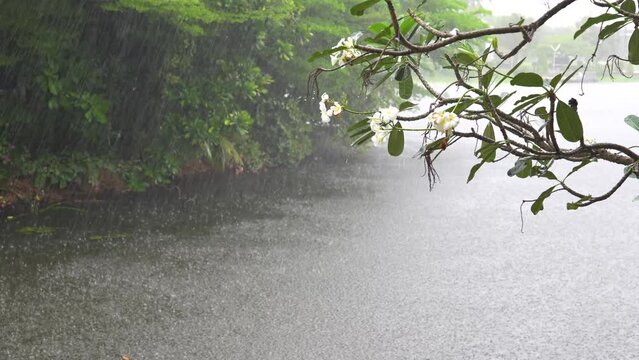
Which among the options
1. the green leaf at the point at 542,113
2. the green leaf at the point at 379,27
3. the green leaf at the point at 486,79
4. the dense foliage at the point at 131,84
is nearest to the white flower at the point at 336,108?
the green leaf at the point at 379,27

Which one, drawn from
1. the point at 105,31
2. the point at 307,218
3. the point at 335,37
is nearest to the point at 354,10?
the point at 307,218

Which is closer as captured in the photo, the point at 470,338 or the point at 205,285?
the point at 470,338

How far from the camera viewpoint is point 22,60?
7922mm

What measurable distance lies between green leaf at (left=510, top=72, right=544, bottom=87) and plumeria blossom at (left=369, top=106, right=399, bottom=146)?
1.38ft

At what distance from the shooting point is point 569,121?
1.68 metres

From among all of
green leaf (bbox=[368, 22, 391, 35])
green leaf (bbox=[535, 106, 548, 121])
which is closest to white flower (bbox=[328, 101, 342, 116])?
green leaf (bbox=[368, 22, 391, 35])

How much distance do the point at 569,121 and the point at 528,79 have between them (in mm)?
137

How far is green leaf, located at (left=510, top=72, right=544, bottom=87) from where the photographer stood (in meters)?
1.68

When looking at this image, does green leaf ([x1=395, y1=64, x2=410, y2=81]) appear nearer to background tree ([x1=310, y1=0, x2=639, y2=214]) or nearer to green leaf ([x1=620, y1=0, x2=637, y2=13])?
background tree ([x1=310, y1=0, x2=639, y2=214])

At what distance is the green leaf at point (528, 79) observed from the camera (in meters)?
1.68

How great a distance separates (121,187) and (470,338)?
5972 millimetres

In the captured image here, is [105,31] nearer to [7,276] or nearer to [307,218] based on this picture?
[307,218]

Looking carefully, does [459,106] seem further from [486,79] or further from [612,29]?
[612,29]

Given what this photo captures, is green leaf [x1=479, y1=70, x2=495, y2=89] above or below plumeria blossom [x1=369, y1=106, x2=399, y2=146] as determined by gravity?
above
